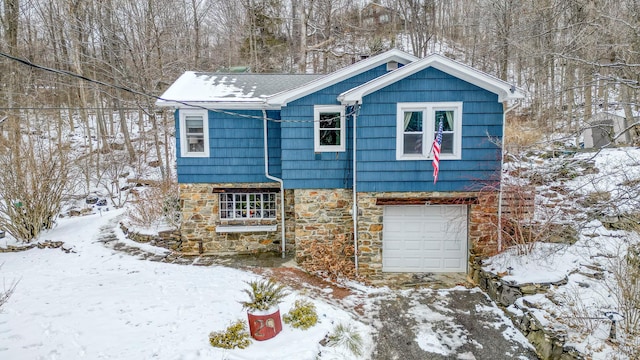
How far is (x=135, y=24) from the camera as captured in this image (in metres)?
19.9

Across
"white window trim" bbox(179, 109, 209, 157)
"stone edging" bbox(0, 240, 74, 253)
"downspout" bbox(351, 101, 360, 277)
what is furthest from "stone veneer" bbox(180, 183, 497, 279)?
"stone edging" bbox(0, 240, 74, 253)

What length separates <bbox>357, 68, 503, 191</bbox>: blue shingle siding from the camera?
9.25m

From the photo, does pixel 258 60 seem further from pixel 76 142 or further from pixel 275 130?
pixel 275 130

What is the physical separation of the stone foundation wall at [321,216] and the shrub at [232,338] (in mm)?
4194

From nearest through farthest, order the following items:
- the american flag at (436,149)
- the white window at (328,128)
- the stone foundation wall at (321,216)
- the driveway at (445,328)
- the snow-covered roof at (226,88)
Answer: the driveway at (445,328) < the american flag at (436,149) < the white window at (328,128) < the stone foundation wall at (321,216) < the snow-covered roof at (226,88)

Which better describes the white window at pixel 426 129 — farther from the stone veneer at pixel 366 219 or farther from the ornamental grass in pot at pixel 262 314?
the ornamental grass in pot at pixel 262 314

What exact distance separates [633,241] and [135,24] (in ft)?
71.7

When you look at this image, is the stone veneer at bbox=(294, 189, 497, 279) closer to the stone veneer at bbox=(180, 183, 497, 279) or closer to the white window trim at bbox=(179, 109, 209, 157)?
the stone veneer at bbox=(180, 183, 497, 279)

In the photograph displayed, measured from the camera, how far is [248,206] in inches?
448

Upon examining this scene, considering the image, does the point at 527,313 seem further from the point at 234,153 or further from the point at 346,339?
the point at 234,153

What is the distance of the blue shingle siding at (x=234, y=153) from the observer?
10758mm

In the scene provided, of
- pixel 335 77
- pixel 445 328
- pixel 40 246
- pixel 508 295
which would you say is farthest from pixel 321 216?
pixel 40 246

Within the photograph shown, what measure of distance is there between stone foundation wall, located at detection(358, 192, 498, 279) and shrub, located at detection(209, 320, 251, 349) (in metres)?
4.42

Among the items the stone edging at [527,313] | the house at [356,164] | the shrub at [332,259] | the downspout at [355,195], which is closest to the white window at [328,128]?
the house at [356,164]
